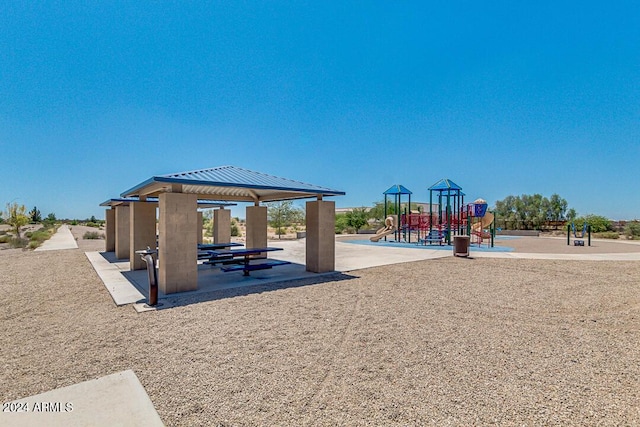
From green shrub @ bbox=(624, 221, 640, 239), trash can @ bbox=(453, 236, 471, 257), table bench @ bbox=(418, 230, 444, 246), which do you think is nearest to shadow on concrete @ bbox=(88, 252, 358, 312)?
trash can @ bbox=(453, 236, 471, 257)

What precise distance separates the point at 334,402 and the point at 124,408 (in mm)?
1978

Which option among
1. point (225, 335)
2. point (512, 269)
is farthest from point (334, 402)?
point (512, 269)

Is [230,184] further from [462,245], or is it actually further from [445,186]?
[445,186]

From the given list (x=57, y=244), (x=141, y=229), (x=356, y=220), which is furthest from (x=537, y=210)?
(x=57, y=244)

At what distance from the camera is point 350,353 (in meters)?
Answer: 4.25

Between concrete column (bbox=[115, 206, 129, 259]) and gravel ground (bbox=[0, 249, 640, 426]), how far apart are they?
5711 mm

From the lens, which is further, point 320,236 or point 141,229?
point 141,229

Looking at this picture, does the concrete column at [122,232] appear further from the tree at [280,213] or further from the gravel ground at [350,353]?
the tree at [280,213]

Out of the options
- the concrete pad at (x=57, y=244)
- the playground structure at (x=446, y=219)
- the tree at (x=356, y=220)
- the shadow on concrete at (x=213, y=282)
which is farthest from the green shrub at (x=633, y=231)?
the concrete pad at (x=57, y=244)

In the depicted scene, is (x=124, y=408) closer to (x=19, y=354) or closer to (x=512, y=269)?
(x=19, y=354)

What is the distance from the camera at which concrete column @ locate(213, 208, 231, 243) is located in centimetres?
1644

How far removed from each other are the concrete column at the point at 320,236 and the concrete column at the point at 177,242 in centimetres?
391

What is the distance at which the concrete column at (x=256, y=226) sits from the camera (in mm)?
12672

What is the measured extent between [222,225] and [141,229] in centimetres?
549
